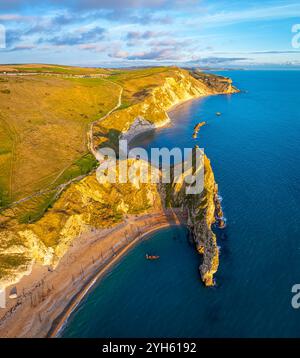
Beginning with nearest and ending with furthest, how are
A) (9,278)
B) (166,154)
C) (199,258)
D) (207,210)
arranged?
(9,278)
(199,258)
(207,210)
(166,154)

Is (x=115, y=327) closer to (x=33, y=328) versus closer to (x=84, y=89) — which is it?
(x=33, y=328)

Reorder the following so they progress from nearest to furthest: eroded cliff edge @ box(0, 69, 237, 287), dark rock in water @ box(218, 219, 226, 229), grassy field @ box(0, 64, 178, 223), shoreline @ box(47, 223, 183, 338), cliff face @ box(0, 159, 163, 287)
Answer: shoreline @ box(47, 223, 183, 338), eroded cliff edge @ box(0, 69, 237, 287), cliff face @ box(0, 159, 163, 287), dark rock in water @ box(218, 219, 226, 229), grassy field @ box(0, 64, 178, 223)

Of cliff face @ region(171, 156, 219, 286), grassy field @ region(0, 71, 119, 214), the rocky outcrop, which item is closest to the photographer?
cliff face @ region(171, 156, 219, 286)

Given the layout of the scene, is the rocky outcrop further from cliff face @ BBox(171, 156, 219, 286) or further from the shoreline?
the shoreline

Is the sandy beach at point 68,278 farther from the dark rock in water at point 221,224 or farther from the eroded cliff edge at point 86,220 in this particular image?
the dark rock in water at point 221,224

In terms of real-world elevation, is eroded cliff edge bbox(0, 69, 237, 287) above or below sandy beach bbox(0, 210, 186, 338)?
above

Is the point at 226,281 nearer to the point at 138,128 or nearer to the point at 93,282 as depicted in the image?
the point at 93,282

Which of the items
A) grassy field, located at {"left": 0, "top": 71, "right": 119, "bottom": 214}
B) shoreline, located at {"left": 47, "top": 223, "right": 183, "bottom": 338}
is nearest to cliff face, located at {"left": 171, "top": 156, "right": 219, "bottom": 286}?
shoreline, located at {"left": 47, "top": 223, "right": 183, "bottom": 338}
